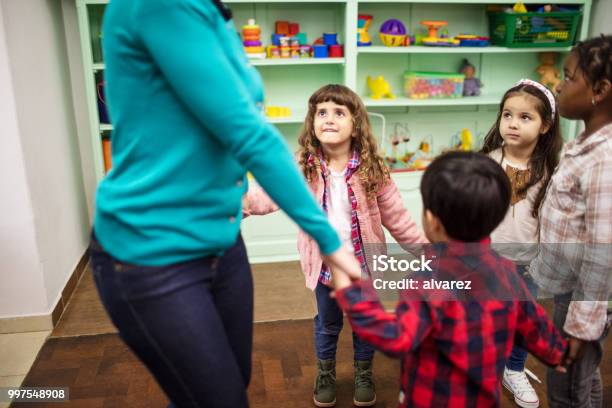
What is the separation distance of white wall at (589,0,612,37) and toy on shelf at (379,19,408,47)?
1154 mm

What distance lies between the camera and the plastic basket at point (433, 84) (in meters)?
3.49

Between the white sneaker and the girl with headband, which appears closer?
the girl with headband

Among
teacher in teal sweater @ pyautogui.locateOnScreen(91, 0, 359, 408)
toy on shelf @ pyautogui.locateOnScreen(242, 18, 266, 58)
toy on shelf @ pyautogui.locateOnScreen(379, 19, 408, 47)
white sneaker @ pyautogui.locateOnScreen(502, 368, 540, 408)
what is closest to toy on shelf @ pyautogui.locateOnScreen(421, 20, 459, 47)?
toy on shelf @ pyautogui.locateOnScreen(379, 19, 408, 47)

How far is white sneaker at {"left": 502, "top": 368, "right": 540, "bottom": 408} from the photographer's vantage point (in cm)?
193

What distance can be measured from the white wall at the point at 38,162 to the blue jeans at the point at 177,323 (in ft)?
5.38

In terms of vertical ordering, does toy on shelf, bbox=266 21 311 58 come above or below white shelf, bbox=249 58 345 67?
above

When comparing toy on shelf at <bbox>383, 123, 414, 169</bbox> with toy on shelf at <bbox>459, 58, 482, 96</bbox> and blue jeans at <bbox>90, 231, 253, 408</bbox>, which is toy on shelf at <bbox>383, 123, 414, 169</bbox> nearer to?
toy on shelf at <bbox>459, 58, 482, 96</bbox>

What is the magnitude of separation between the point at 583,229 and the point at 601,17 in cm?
257

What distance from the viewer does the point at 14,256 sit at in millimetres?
2432

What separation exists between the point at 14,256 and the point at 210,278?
5.91 feet

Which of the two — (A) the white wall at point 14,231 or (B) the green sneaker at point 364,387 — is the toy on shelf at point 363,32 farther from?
(B) the green sneaker at point 364,387

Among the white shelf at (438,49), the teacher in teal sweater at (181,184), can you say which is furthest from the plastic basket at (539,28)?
the teacher in teal sweater at (181,184)

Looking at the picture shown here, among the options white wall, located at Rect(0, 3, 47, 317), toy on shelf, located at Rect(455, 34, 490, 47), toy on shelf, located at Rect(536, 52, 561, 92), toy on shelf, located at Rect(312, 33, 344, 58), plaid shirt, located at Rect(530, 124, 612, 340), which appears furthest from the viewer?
toy on shelf, located at Rect(536, 52, 561, 92)

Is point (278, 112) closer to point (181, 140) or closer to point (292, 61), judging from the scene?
point (292, 61)
